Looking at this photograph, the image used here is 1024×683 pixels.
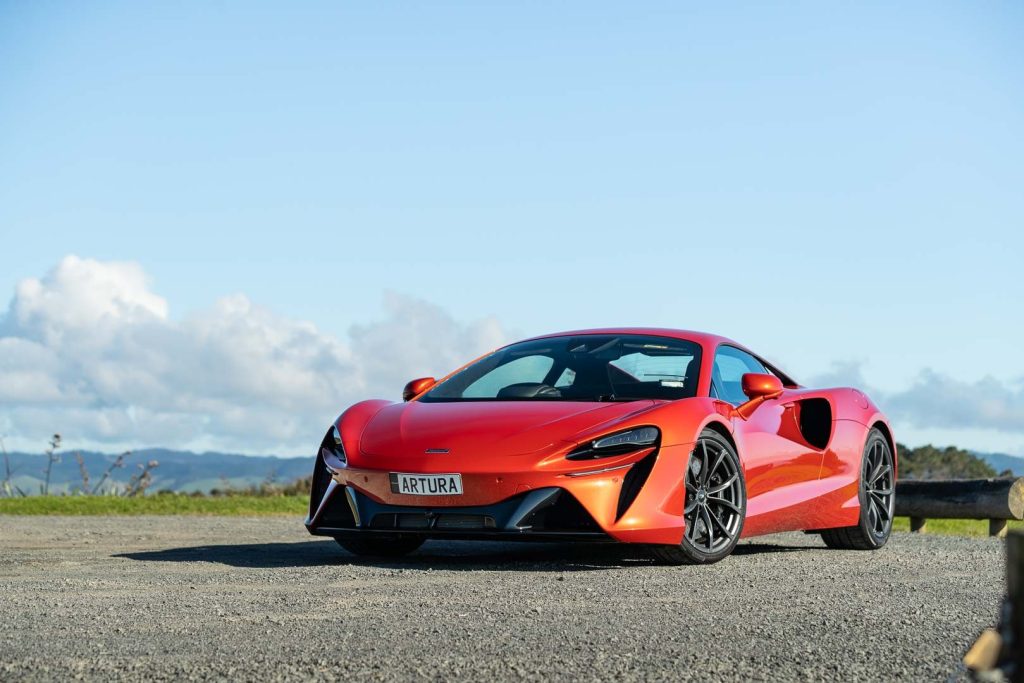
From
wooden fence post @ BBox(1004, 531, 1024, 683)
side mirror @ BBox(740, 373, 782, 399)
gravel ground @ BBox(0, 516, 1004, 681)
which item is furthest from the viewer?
side mirror @ BBox(740, 373, 782, 399)

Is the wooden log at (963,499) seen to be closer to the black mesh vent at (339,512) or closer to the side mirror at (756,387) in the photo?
the side mirror at (756,387)

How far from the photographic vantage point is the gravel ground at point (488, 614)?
4.38 meters

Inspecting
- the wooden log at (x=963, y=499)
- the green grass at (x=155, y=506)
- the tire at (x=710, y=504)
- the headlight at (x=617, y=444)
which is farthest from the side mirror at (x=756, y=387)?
the green grass at (x=155, y=506)

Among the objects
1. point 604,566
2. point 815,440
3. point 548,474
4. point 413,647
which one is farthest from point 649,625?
point 815,440

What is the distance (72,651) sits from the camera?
468 centimetres

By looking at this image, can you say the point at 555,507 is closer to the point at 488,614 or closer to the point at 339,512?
the point at 339,512

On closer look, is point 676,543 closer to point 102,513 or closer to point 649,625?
point 649,625

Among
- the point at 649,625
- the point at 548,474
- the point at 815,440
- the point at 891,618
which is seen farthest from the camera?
the point at 815,440

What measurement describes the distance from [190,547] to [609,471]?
3.92 m

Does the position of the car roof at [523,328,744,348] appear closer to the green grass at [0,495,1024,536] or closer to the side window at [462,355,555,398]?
the side window at [462,355,555,398]

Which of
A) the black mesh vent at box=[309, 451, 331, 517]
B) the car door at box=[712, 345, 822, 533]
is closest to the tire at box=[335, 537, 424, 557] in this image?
the black mesh vent at box=[309, 451, 331, 517]

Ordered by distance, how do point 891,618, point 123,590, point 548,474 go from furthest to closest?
point 548,474 < point 123,590 < point 891,618

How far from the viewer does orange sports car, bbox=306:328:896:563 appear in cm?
729

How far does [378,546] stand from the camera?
848cm
